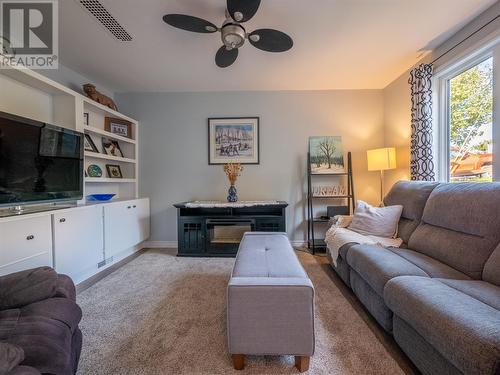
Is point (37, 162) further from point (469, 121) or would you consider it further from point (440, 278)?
point (469, 121)

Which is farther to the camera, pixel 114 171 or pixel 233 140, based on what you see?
pixel 233 140

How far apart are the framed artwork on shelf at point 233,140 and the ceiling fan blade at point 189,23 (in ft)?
6.12

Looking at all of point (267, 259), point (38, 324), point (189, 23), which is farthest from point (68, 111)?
point (267, 259)

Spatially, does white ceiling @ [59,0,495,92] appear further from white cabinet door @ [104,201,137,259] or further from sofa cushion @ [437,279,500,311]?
sofa cushion @ [437,279,500,311]

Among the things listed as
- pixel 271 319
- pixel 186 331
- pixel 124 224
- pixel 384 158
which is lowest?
pixel 186 331

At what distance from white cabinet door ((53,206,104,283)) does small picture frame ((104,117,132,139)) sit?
4.59 feet

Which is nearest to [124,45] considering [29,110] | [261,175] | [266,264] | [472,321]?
[29,110]

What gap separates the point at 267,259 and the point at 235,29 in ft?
5.80

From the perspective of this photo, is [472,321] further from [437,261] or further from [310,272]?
[310,272]

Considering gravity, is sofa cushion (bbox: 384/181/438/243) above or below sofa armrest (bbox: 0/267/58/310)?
above

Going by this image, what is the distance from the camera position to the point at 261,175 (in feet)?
12.1

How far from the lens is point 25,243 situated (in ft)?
5.73

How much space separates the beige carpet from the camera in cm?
133

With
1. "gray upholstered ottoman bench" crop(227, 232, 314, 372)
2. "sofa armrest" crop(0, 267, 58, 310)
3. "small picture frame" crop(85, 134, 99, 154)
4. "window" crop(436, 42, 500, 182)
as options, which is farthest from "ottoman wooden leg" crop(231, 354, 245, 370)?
"small picture frame" crop(85, 134, 99, 154)
